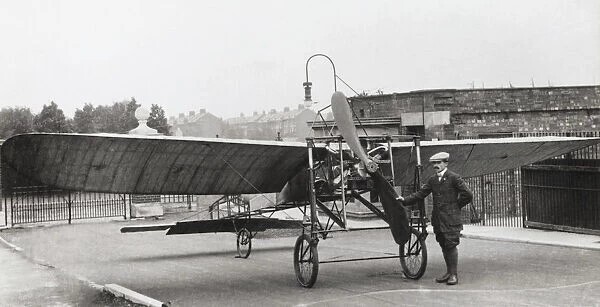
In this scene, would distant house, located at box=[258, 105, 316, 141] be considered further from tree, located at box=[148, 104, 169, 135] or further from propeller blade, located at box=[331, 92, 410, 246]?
propeller blade, located at box=[331, 92, 410, 246]

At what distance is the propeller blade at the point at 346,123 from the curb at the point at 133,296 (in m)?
3.59

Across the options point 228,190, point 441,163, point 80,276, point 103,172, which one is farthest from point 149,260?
point 441,163

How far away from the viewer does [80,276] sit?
12.9 meters

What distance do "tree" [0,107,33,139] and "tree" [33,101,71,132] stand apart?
1227 mm

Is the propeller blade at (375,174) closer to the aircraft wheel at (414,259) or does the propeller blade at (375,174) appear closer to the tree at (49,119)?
the aircraft wheel at (414,259)

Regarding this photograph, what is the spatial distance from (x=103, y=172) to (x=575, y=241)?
1019 centimetres

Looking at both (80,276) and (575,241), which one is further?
(575,241)

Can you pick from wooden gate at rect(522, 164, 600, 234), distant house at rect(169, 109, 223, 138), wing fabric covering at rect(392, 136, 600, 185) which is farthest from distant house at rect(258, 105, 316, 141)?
wing fabric covering at rect(392, 136, 600, 185)

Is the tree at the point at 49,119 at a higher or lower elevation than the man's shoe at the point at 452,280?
higher

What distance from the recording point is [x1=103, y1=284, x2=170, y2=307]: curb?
29.7 feet

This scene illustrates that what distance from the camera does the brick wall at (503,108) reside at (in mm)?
21016

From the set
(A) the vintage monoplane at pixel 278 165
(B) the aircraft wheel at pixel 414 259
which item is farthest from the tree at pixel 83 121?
(B) the aircraft wheel at pixel 414 259

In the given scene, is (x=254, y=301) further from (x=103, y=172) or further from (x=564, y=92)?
(x=564, y=92)

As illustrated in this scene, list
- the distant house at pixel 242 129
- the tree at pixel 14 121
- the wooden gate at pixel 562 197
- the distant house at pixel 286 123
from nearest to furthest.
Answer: the wooden gate at pixel 562 197 → the tree at pixel 14 121 → the distant house at pixel 242 129 → the distant house at pixel 286 123
